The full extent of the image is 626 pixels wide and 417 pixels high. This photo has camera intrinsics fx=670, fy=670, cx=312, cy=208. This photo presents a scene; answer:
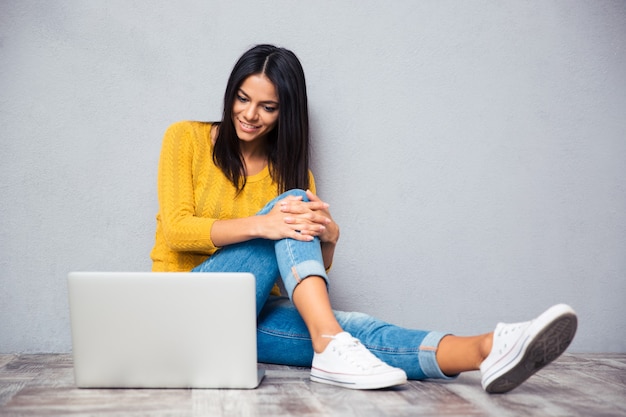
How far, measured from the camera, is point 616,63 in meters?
2.45

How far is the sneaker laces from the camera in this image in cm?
154

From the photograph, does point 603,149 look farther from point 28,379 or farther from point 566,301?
point 28,379

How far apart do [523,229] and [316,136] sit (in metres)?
0.82

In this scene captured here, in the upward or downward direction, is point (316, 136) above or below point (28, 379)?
above

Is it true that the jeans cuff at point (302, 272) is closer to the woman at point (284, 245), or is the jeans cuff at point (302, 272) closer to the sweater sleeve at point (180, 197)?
the woman at point (284, 245)

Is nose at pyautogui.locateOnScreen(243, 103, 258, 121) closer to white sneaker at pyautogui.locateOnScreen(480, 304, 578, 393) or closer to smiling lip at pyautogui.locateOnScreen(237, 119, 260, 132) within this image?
smiling lip at pyautogui.locateOnScreen(237, 119, 260, 132)

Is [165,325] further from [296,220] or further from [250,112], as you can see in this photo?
[250,112]

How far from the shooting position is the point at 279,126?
2.09m

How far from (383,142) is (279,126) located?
1.49 ft

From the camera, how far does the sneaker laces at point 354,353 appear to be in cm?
154

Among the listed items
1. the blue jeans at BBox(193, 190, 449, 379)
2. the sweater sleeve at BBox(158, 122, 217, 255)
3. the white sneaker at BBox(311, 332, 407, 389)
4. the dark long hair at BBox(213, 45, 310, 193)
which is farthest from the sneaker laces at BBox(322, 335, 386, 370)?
the dark long hair at BBox(213, 45, 310, 193)

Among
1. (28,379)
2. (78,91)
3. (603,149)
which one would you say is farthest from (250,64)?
(603,149)

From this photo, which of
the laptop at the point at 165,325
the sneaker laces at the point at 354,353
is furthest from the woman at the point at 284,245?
the laptop at the point at 165,325

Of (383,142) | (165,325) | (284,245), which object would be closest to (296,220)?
(284,245)
